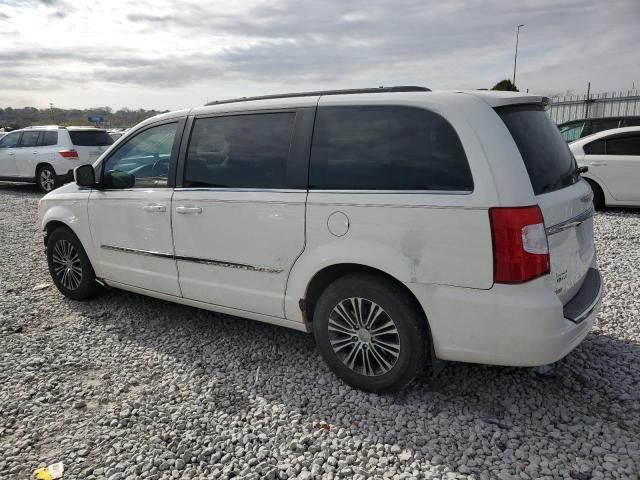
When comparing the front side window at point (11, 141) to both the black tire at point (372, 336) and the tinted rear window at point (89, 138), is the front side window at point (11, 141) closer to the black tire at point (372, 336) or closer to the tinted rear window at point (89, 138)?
the tinted rear window at point (89, 138)

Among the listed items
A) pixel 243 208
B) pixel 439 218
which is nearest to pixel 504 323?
pixel 439 218

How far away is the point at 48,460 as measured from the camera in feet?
9.25

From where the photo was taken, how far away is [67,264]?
513 centimetres

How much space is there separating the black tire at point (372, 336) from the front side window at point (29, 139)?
13.5 meters

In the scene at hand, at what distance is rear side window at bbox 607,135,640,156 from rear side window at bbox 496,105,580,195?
6.71m

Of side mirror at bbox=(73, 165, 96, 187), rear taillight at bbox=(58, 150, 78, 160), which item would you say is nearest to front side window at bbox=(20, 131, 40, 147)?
rear taillight at bbox=(58, 150, 78, 160)

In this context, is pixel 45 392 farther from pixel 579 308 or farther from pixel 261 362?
pixel 579 308

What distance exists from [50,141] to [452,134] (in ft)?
44.9

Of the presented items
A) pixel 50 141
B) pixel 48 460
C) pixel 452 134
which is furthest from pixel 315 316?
pixel 50 141

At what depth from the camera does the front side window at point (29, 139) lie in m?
14.1

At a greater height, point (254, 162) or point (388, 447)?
point (254, 162)

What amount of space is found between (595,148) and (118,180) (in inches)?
328

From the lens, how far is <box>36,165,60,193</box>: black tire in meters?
13.8

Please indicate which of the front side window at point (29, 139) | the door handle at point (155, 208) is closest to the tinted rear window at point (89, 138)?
the front side window at point (29, 139)
